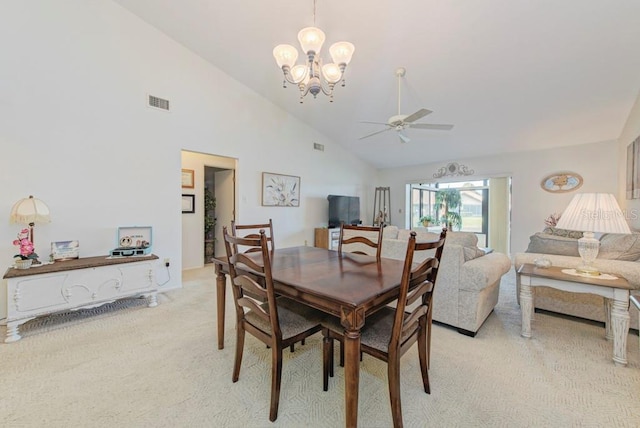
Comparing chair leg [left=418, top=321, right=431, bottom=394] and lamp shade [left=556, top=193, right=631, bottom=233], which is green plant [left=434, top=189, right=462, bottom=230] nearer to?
lamp shade [left=556, top=193, right=631, bottom=233]

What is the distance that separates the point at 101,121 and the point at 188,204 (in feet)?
6.58

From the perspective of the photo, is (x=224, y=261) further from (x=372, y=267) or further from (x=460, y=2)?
(x=460, y=2)

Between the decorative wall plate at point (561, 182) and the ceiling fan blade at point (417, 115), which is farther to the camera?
the decorative wall plate at point (561, 182)

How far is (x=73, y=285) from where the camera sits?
2.70 meters

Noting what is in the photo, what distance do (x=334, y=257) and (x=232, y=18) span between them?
308cm

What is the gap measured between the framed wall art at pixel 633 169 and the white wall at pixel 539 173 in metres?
1.00

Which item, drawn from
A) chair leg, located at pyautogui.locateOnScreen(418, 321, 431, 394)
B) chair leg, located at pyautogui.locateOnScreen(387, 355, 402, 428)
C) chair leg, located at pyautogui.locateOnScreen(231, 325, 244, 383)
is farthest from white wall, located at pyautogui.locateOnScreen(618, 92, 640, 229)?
chair leg, located at pyautogui.locateOnScreen(231, 325, 244, 383)

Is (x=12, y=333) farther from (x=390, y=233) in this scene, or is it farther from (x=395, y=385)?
(x=390, y=233)

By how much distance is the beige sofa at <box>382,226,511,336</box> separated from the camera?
240cm

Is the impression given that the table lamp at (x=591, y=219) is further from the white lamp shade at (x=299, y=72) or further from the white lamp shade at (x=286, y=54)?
the white lamp shade at (x=286, y=54)

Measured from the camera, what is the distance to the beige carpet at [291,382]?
1.51 m

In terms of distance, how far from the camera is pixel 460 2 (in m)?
2.55

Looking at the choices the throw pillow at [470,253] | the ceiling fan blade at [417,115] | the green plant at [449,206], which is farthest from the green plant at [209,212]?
the green plant at [449,206]

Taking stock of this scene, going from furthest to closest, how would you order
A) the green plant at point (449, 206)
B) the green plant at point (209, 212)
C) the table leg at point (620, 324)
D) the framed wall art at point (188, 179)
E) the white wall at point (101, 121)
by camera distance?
the green plant at point (449, 206)
the green plant at point (209, 212)
the framed wall art at point (188, 179)
the white wall at point (101, 121)
the table leg at point (620, 324)
